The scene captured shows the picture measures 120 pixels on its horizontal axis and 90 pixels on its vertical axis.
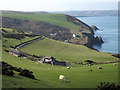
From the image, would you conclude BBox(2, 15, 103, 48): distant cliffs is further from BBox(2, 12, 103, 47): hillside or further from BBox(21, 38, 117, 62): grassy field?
BBox(21, 38, 117, 62): grassy field

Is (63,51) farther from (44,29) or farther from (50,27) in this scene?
(50,27)

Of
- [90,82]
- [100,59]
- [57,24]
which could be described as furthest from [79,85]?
[57,24]

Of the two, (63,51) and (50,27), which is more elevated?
(50,27)

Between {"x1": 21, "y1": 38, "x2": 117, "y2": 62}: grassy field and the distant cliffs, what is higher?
the distant cliffs

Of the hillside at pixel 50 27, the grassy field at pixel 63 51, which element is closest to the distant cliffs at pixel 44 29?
the hillside at pixel 50 27

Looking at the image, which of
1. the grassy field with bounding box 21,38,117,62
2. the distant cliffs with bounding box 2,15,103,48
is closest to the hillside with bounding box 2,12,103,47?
the distant cliffs with bounding box 2,15,103,48

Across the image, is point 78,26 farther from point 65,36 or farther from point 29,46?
point 29,46

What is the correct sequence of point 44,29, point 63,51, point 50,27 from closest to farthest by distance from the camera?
point 63,51 < point 44,29 < point 50,27

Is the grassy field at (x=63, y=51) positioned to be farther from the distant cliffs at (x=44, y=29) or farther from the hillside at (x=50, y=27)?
the hillside at (x=50, y=27)

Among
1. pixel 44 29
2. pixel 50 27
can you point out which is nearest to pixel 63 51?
pixel 44 29

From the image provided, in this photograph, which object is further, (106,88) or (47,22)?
(47,22)

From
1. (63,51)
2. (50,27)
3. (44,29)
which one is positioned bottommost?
(63,51)
